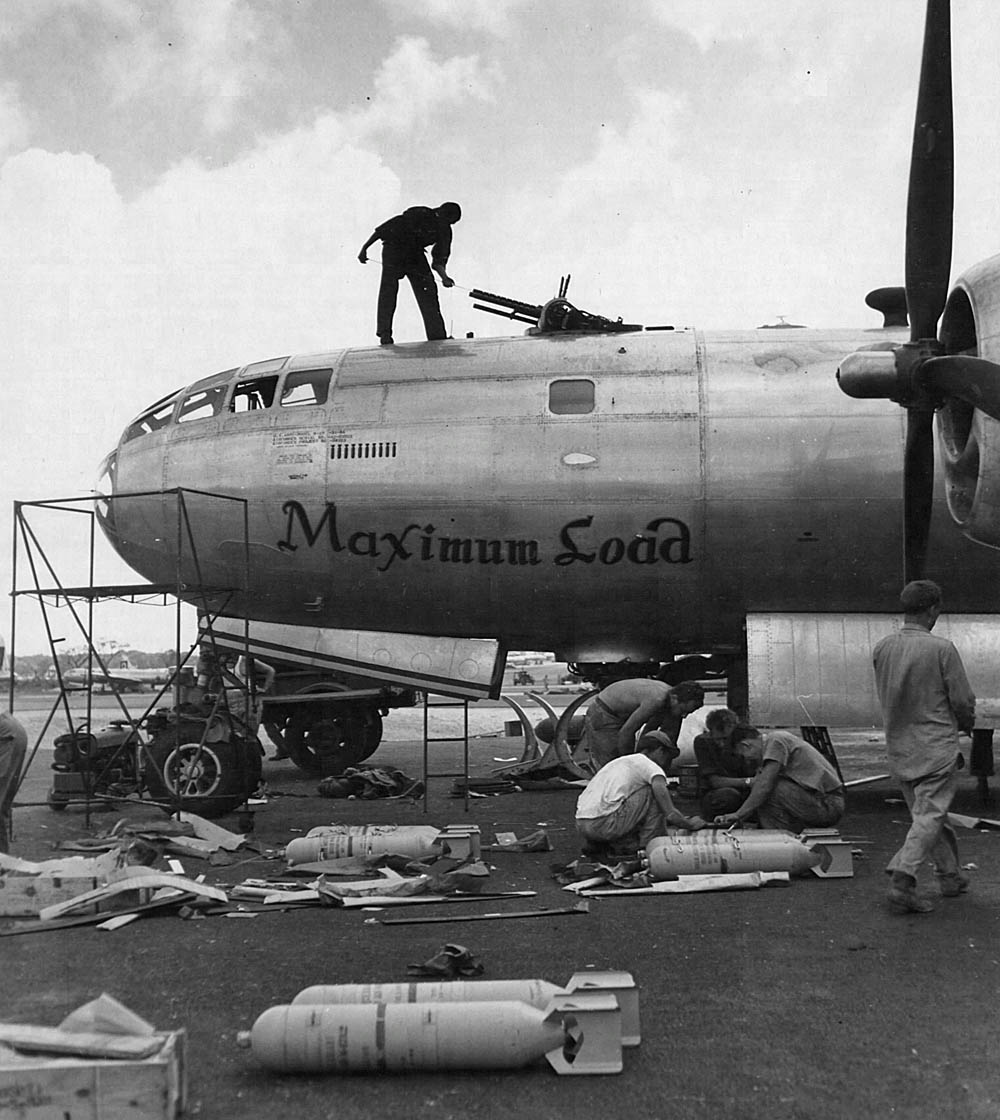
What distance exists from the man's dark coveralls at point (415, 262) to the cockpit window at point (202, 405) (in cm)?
205

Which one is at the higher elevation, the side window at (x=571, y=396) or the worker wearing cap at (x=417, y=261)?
the worker wearing cap at (x=417, y=261)

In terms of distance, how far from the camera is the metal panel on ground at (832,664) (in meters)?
11.4

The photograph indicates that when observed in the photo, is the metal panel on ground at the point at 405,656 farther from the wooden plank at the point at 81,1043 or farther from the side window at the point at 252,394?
the wooden plank at the point at 81,1043

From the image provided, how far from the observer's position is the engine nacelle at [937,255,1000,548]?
762 cm

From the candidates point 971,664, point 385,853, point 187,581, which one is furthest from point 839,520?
point 187,581

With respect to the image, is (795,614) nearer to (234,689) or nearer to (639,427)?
(639,427)

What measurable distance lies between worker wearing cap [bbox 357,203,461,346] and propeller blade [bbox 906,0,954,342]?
6.14 metres

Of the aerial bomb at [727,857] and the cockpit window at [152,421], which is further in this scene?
the cockpit window at [152,421]

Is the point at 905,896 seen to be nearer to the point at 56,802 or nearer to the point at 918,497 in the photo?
the point at 918,497

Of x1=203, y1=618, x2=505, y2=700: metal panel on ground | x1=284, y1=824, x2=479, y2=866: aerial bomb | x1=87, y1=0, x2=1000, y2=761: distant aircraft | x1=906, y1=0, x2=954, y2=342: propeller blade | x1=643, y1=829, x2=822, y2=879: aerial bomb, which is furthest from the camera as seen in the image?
x1=203, y1=618, x2=505, y2=700: metal panel on ground

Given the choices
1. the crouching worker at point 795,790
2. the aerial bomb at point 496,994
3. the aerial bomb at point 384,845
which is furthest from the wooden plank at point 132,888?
the crouching worker at point 795,790

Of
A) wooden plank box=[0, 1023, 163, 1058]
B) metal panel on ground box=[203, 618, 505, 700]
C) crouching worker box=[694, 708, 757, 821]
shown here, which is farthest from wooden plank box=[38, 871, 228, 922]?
metal panel on ground box=[203, 618, 505, 700]

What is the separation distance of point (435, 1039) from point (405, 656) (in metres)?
8.50

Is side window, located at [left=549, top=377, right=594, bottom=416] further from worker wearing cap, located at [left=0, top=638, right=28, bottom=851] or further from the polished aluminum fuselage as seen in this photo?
worker wearing cap, located at [left=0, top=638, right=28, bottom=851]
